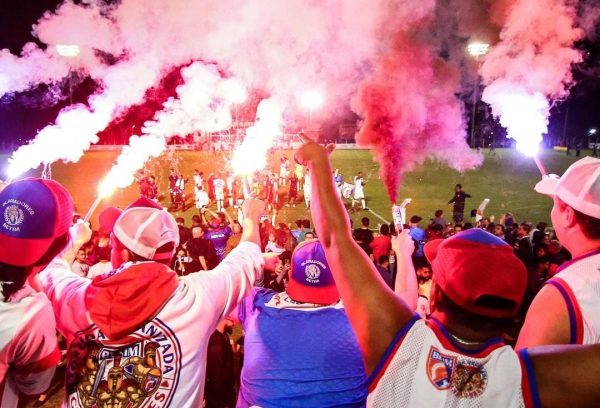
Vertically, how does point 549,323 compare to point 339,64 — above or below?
below

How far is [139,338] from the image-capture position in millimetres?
2189

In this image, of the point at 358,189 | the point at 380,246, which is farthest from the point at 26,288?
the point at 358,189

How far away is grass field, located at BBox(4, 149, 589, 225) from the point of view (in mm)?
24578

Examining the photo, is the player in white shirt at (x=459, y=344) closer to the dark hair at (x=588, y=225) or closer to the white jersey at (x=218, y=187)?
the dark hair at (x=588, y=225)

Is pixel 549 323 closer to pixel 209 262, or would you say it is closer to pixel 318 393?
pixel 318 393

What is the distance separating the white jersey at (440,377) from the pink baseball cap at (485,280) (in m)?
0.17

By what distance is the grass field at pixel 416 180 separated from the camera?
24.6 metres

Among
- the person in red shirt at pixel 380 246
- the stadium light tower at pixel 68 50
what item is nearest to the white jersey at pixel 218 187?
the stadium light tower at pixel 68 50

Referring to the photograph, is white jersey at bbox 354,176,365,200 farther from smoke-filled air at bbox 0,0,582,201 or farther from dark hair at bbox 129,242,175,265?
dark hair at bbox 129,242,175,265

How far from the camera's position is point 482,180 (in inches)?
1261

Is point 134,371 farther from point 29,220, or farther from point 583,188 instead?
point 583,188

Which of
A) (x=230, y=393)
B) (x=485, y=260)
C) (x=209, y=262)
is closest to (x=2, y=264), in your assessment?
(x=485, y=260)

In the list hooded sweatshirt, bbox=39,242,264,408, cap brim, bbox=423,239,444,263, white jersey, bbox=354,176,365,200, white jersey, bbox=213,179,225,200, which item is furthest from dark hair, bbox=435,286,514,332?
white jersey, bbox=354,176,365,200

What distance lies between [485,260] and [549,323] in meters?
0.78
